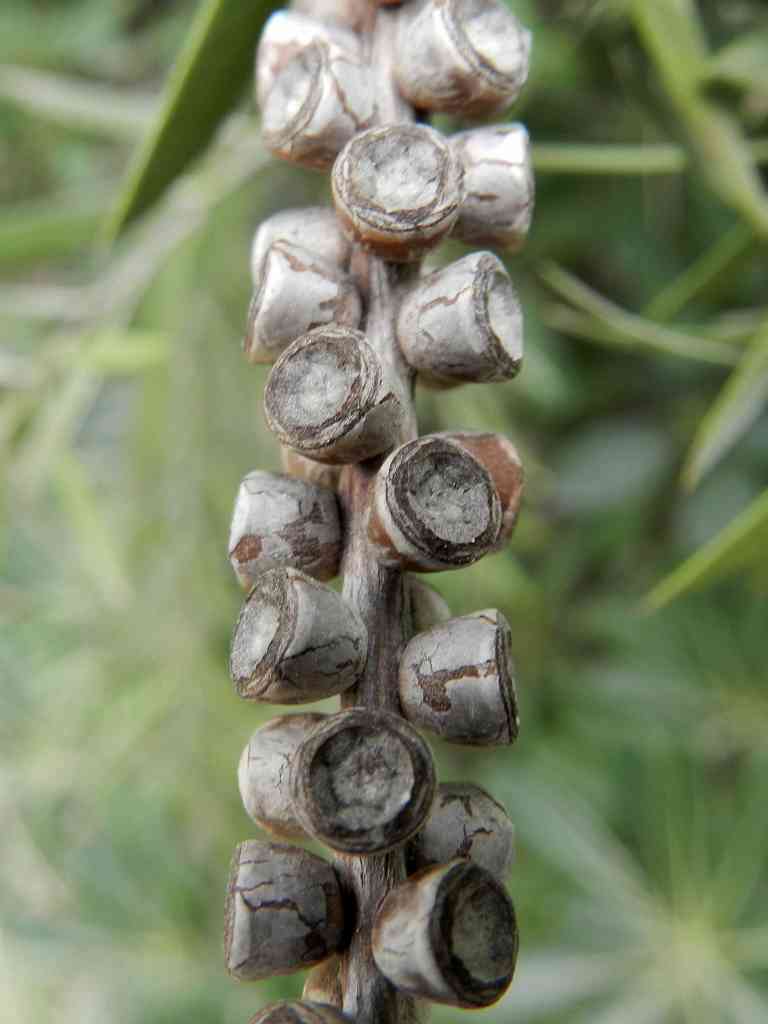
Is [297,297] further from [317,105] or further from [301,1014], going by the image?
[301,1014]

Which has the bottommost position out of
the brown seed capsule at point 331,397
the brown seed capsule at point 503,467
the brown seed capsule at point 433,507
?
the brown seed capsule at point 433,507

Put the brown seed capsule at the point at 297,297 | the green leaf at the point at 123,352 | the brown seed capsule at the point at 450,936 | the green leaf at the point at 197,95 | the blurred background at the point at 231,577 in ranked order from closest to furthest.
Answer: the brown seed capsule at the point at 450,936
the brown seed capsule at the point at 297,297
the green leaf at the point at 197,95
the green leaf at the point at 123,352
the blurred background at the point at 231,577

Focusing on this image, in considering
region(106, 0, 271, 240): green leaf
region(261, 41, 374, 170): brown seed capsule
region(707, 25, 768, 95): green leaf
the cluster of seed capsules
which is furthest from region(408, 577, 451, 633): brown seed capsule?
region(707, 25, 768, 95): green leaf

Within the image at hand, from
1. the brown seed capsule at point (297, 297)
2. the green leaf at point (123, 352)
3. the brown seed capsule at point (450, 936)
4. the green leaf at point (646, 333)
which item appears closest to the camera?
the brown seed capsule at point (450, 936)

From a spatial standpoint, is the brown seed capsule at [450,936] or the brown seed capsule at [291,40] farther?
the brown seed capsule at [291,40]

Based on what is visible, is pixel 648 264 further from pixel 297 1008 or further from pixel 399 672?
pixel 297 1008

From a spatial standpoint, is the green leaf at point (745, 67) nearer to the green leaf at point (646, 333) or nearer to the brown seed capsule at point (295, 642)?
the green leaf at point (646, 333)

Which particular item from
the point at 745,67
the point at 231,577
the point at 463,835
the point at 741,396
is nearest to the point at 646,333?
the point at 741,396

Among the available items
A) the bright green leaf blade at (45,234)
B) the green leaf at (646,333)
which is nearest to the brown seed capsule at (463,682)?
the green leaf at (646,333)

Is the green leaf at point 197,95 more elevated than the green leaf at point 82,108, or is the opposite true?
the green leaf at point 82,108
